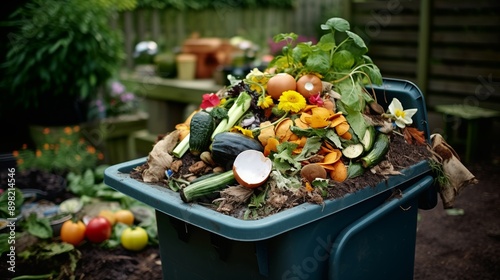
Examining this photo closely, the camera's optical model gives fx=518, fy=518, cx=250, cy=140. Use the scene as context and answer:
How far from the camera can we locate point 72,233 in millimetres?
3170

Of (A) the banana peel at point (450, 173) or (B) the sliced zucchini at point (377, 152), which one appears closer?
(B) the sliced zucchini at point (377, 152)

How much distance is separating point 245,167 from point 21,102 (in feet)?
11.8

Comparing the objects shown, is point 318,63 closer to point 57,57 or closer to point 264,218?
point 264,218

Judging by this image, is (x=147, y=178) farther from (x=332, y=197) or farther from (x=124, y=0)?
(x=124, y=0)

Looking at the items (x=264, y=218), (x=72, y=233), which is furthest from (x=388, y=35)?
(x=264, y=218)

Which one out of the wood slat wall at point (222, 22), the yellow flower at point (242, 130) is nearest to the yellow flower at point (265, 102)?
the yellow flower at point (242, 130)

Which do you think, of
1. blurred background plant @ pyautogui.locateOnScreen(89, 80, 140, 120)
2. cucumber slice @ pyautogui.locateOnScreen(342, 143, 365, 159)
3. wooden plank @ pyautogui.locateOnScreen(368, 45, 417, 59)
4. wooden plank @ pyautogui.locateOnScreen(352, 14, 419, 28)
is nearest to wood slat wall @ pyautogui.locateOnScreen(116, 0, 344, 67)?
blurred background plant @ pyautogui.locateOnScreen(89, 80, 140, 120)

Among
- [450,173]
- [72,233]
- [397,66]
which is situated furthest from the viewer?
[397,66]

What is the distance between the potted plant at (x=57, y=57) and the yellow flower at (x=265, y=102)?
107 inches

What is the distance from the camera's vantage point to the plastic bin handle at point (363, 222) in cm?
185

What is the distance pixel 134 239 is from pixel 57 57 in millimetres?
2064

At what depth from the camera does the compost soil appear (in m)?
2.99

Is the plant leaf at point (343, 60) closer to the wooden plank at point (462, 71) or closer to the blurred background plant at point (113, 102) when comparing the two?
the blurred background plant at point (113, 102)

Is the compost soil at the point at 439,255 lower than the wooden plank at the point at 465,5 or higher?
lower
